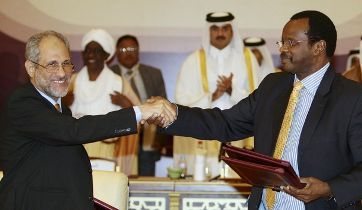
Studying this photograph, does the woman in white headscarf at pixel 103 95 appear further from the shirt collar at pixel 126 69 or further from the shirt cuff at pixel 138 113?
the shirt cuff at pixel 138 113

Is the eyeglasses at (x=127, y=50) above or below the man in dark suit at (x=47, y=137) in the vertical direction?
above

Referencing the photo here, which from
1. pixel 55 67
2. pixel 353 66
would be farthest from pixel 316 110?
pixel 353 66

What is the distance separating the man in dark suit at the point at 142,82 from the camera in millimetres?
8219

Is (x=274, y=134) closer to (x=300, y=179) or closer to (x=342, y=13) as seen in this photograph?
(x=300, y=179)

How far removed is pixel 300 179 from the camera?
138 inches

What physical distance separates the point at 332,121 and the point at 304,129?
147 mm

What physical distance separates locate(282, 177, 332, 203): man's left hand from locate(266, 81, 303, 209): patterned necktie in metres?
0.23

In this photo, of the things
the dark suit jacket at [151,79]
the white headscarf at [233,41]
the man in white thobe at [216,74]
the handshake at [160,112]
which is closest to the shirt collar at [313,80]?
the handshake at [160,112]

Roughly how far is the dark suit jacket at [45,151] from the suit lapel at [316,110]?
875mm

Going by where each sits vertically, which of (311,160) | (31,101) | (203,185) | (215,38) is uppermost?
(215,38)

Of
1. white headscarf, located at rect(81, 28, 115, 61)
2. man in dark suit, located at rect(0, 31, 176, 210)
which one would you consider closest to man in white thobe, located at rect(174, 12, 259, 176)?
white headscarf, located at rect(81, 28, 115, 61)

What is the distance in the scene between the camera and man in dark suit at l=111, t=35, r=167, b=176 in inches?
324

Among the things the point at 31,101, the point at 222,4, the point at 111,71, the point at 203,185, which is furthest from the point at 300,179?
the point at 222,4

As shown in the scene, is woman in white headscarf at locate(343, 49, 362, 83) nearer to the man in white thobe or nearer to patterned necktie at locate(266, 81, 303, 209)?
the man in white thobe
